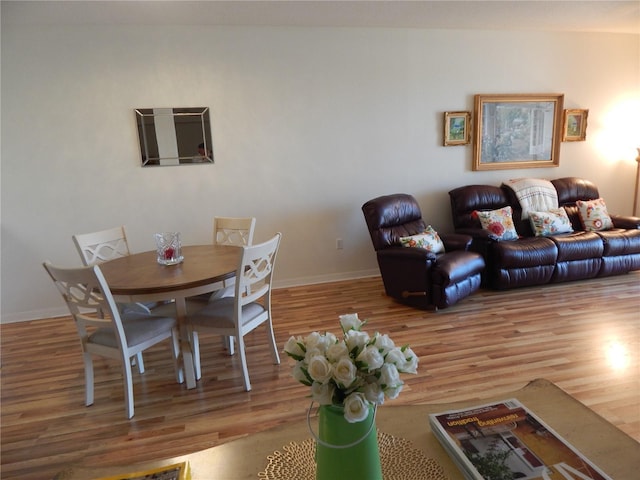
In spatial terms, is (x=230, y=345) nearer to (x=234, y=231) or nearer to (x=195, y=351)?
(x=195, y=351)

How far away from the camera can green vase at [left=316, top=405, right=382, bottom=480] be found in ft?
2.92

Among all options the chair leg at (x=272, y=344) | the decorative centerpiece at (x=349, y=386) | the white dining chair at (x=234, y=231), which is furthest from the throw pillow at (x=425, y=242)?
the decorative centerpiece at (x=349, y=386)

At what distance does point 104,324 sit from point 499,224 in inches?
140

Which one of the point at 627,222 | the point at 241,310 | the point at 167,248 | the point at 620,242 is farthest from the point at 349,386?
the point at 627,222

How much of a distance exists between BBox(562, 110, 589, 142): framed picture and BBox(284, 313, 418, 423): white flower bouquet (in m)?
4.95

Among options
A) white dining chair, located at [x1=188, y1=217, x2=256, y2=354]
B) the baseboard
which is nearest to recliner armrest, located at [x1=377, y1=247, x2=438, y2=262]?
the baseboard

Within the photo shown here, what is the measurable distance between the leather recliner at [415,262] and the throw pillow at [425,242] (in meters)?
0.07

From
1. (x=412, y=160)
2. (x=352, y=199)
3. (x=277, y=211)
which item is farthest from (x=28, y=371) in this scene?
(x=412, y=160)

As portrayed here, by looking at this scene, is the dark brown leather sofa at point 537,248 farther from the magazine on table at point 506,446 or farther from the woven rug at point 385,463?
the woven rug at point 385,463

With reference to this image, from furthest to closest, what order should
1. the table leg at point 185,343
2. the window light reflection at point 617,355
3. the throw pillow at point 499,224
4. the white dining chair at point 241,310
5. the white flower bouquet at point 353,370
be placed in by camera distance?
the throw pillow at point 499,224
the window light reflection at point 617,355
the table leg at point 185,343
the white dining chair at point 241,310
the white flower bouquet at point 353,370

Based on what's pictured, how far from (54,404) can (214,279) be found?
1248 mm

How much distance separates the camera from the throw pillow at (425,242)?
3.74 metres

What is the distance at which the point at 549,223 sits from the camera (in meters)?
4.20

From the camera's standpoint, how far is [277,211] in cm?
424
